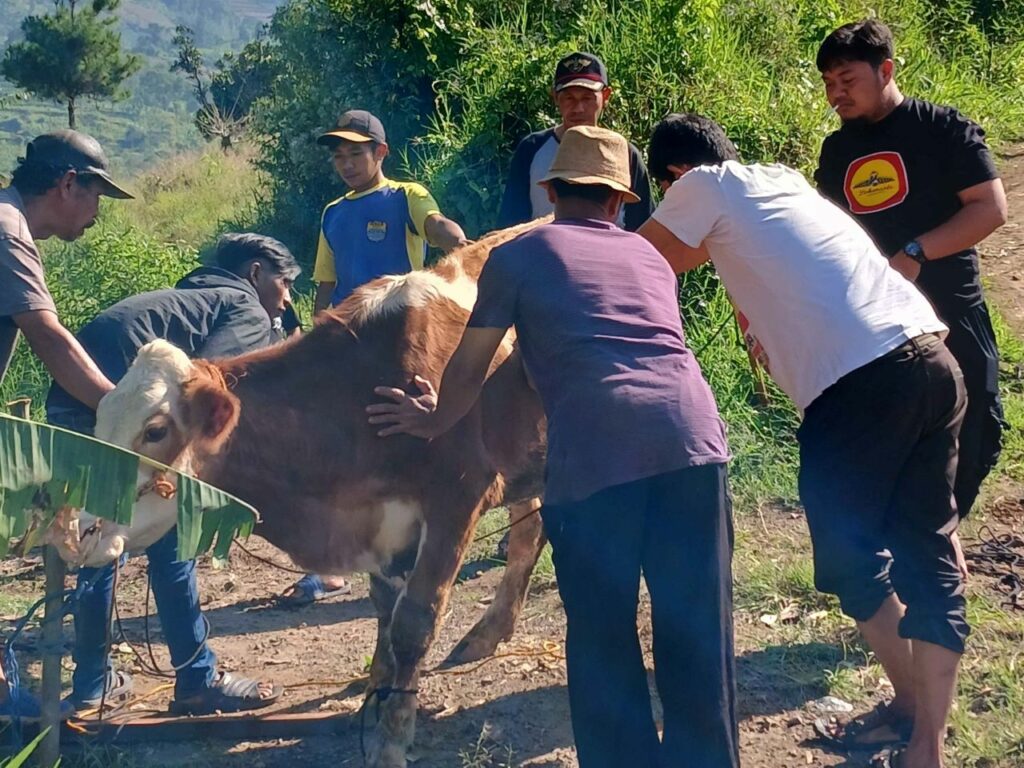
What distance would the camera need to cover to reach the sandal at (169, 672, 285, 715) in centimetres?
487

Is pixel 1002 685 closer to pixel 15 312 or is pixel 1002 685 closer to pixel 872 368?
pixel 872 368

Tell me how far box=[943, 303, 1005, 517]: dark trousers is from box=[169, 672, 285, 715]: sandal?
2863 millimetres

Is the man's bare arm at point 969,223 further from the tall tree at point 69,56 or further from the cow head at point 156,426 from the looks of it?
the tall tree at point 69,56

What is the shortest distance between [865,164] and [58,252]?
864 centimetres

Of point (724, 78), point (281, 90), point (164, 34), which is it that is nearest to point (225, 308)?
point (724, 78)

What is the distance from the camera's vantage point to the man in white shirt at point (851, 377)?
3738mm

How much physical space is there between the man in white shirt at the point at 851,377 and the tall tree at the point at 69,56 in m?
29.8

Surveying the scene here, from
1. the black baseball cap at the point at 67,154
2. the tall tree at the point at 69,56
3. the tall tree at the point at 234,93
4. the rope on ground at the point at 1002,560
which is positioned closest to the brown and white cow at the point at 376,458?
the black baseball cap at the point at 67,154

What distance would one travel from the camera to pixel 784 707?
4695 millimetres

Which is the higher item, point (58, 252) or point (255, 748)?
point (58, 252)

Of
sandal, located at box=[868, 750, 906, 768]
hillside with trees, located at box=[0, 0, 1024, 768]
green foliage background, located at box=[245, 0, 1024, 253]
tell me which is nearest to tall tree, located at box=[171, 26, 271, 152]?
hillside with trees, located at box=[0, 0, 1024, 768]

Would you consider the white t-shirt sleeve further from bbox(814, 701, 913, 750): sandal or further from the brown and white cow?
bbox(814, 701, 913, 750): sandal

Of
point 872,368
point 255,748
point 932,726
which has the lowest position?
point 255,748

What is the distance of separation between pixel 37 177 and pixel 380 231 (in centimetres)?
206
